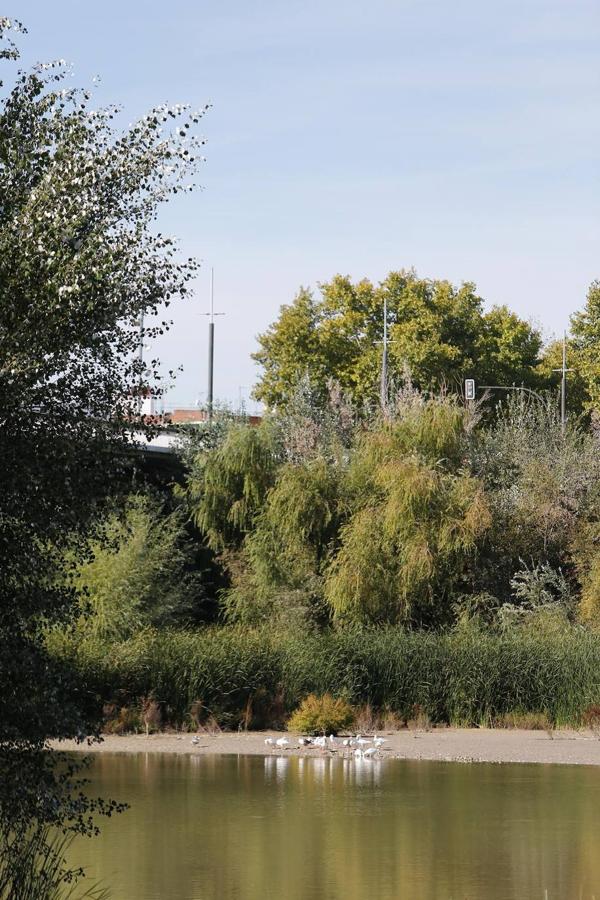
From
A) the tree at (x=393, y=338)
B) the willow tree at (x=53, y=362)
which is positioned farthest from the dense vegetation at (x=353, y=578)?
the tree at (x=393, y=338)

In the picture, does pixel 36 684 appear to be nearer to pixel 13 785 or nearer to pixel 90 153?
pixel 13 785

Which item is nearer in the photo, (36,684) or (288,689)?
(36,684)

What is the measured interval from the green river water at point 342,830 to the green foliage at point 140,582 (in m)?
6.62

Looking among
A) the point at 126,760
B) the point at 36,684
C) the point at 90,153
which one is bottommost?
the point at 126,760

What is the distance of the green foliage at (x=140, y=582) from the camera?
3281cm

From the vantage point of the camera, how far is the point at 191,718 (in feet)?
97.2

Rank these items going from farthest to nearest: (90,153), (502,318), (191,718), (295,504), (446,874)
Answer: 1. (502,318)
2. (295,504)
3. (191,718)
4. (446,874)
5. (90,153)

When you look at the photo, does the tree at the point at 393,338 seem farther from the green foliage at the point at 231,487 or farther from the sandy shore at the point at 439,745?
the sandy shore at the point at 439,745

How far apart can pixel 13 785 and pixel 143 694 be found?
1993 centimetres

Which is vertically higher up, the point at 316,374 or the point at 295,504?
the point at 316,374

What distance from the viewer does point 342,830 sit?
1922 cm

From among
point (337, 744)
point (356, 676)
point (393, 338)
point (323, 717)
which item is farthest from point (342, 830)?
point (393, 338)

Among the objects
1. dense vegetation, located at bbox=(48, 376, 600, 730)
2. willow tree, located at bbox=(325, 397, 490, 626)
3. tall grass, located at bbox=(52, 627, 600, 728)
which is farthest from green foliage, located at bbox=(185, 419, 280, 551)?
tall grass, located at bbox=(52, 627, 600, 728)

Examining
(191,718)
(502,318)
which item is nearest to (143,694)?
(191,718)
